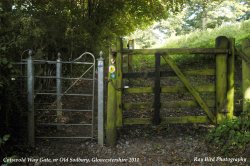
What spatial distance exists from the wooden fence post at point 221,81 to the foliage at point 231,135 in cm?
25

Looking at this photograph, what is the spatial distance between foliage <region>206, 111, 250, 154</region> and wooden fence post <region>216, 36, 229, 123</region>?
0.25 meters

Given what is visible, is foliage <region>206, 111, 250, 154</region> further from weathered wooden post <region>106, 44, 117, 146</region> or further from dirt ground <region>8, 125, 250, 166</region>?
weathered wooden post <region>106, 44, 117, 146</region>

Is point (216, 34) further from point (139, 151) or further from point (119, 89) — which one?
point (139, 151)

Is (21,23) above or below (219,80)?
above

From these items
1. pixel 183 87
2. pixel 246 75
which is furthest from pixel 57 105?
pixel 246 75

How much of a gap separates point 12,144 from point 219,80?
3.90 meters

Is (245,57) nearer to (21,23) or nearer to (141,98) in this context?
(141,98)

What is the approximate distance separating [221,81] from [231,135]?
107cm

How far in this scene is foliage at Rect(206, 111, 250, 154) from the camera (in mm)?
5355

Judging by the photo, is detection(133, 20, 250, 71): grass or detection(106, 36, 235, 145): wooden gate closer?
detection(106, 36, 235, 145): wooden gate

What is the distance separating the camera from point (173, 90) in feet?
20.3

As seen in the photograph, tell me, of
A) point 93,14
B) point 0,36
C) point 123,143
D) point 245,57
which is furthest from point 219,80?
point 93,14

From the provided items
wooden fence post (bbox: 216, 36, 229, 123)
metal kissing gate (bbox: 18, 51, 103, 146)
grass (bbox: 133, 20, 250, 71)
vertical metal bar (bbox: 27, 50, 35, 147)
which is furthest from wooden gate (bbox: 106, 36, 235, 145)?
grass (bbox: 133, 20, 250, 71)

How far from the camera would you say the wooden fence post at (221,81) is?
6051 mm
